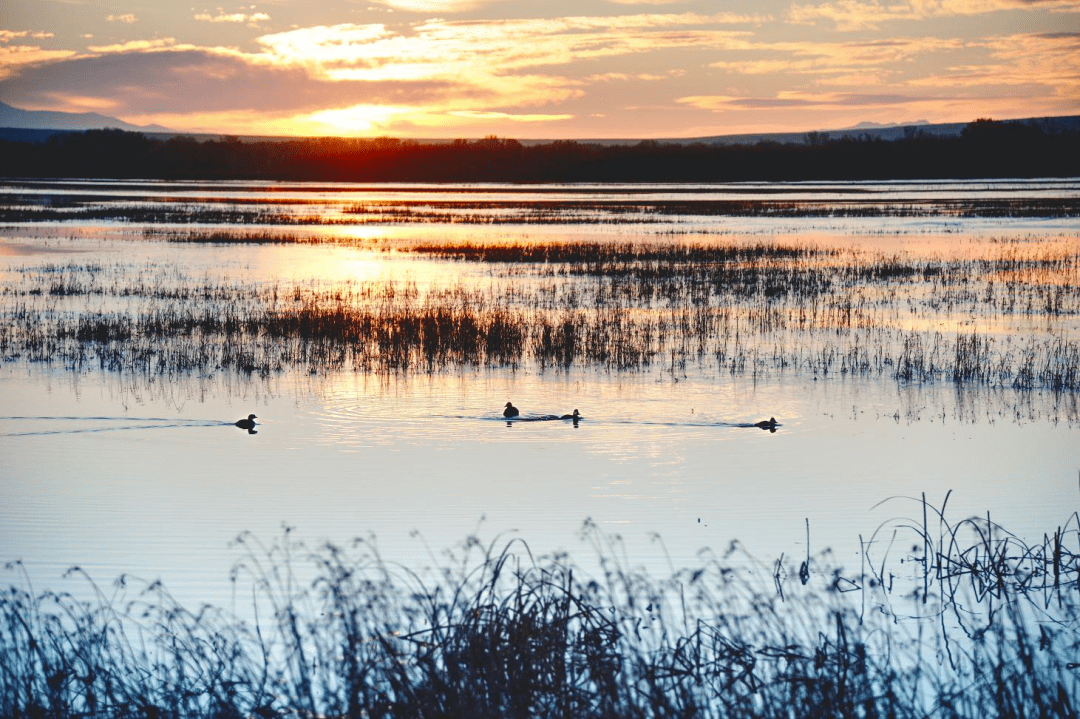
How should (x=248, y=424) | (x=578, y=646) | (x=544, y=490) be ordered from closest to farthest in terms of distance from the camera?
(x=578, y=646)
(x=544, y=490)
(x=248, y=424)

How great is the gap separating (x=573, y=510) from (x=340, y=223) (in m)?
43.4

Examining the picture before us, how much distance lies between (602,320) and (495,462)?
964 cm

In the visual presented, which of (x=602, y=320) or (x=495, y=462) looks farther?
(x=602, y=320)

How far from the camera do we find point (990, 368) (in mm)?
16141

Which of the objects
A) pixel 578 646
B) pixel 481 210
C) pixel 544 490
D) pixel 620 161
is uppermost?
pixel 620 161

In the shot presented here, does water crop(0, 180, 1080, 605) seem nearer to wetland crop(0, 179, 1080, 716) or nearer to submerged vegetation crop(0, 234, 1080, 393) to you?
wetland crop(0, 179, 1080, 716)

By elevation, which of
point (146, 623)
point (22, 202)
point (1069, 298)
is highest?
point (22, 202)

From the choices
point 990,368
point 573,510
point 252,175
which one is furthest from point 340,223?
point 252,175

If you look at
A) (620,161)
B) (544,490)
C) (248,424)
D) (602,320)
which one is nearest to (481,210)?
(602,320)

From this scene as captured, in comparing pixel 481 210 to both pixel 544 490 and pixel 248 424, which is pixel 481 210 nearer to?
pixel 248 424

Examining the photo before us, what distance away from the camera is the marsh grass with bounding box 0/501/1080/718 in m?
5.28

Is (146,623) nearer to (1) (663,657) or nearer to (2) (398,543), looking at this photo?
(2) (398,543)

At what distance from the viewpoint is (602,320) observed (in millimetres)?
20828

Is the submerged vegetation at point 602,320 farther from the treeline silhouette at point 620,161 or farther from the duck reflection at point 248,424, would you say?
the treeline silhouette at point 620,161
